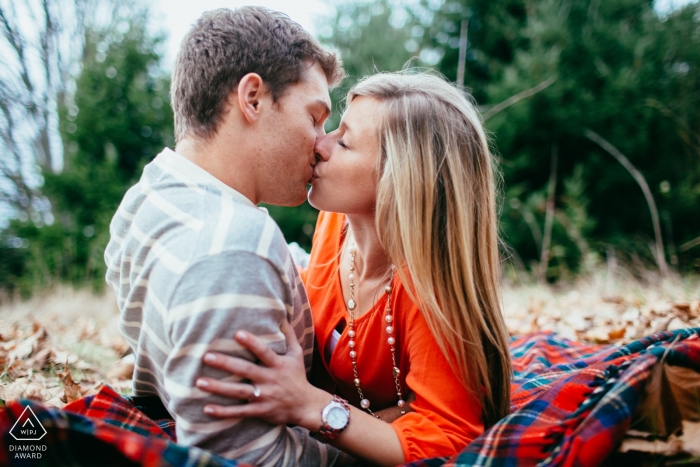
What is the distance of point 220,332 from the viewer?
4.01 ft

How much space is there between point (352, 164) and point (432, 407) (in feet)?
3.19

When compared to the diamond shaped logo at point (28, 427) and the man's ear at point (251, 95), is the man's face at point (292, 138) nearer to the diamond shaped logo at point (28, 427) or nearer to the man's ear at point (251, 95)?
the man's ear at point (251, 95)

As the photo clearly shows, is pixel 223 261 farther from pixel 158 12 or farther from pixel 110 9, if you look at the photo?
pixel 110 9

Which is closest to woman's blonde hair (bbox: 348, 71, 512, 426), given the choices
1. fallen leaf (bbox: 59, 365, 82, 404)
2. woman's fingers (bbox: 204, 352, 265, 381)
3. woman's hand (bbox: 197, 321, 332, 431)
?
woman's hand (bbox: 197, 321, 332, 431)

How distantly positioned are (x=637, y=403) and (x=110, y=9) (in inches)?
482

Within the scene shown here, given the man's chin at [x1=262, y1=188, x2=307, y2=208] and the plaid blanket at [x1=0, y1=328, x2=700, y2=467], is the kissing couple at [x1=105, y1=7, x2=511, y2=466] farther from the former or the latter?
the plaid blanket at [x1=0, y1=328, x2=700, y2=467]

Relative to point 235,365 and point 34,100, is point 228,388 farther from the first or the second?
point 34,100

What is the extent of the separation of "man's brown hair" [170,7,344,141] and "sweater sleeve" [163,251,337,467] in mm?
762

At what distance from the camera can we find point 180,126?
6.23 ft

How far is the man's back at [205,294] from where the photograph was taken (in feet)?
4.03

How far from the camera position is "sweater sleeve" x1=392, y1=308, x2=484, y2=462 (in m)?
1.53

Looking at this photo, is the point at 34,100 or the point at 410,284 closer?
the point at 410,284

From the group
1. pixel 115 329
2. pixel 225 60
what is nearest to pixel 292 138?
pixel 225 60

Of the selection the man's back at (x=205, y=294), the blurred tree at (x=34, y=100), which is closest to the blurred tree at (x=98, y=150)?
the blurred tree at (x=34, y=100)
